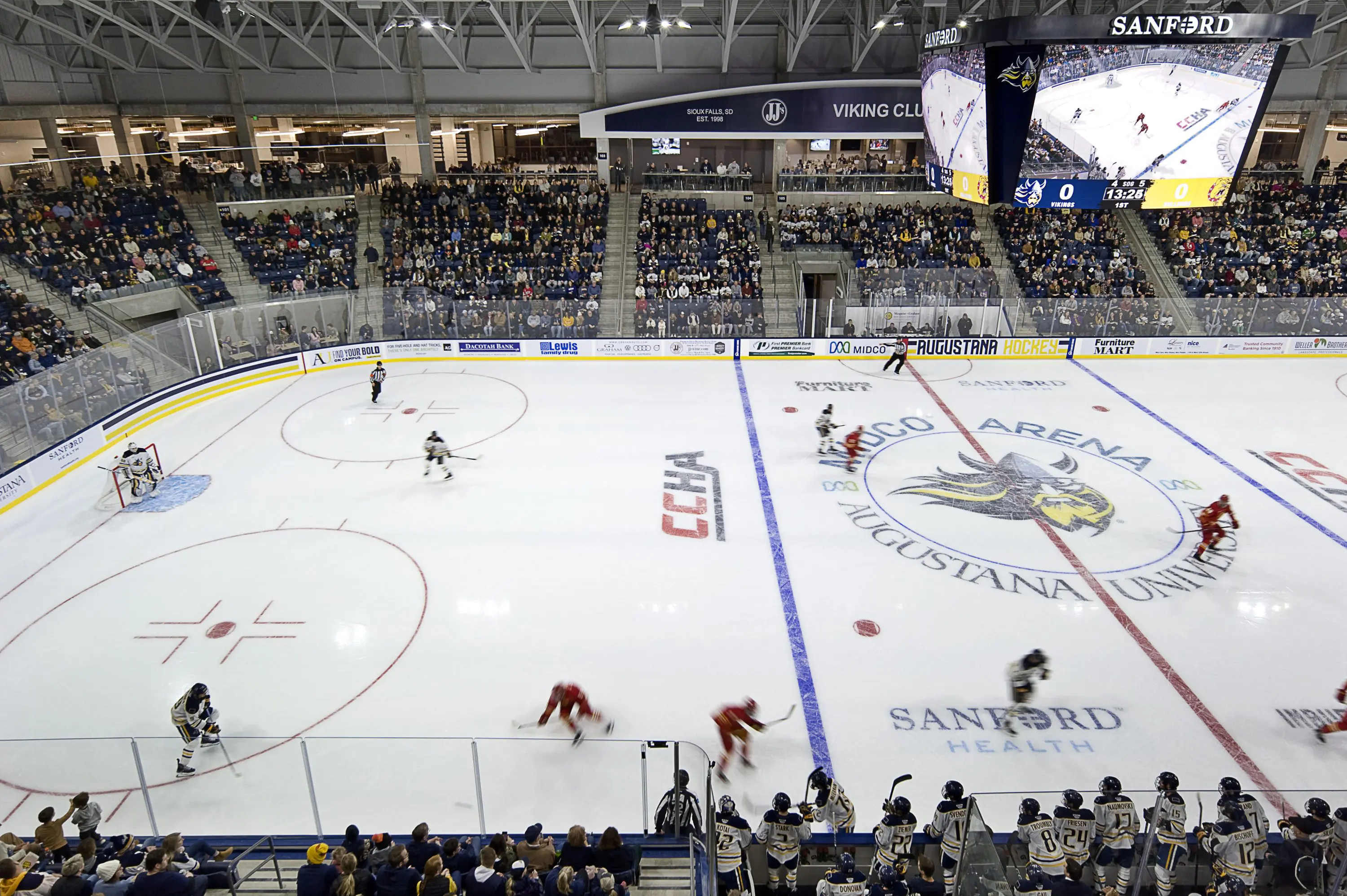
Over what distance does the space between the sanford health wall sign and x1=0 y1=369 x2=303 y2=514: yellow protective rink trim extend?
48.1ft

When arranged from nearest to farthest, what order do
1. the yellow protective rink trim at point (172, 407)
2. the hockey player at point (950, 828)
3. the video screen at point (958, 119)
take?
1. the hockey player at point (950, 828)
2. the video screen at point (958, 119)
3. the yellow protective rink trim at point (172, 407)

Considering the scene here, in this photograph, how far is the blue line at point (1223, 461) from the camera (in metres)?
13.3

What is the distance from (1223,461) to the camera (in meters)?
15.9

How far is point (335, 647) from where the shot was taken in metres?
10.4

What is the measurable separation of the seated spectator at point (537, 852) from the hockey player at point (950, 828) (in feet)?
10.0

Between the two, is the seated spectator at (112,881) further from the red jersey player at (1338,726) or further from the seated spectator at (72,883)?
the red jersey player at (1338,726)

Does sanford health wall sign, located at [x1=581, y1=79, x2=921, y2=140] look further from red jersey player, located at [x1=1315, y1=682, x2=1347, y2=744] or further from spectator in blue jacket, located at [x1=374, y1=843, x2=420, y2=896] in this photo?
spectator in blue jacket, located at [x1=374, y1=843, x2=420, y2=896]

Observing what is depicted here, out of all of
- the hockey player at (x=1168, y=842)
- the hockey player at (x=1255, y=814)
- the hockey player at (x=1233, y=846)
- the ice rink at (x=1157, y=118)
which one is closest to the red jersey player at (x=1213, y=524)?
the ice rink at (x=1157, y=118)

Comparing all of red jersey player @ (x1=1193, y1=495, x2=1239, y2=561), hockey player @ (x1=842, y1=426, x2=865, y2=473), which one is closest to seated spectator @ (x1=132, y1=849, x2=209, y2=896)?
hockey player @ (x1=842, y1=426, x2=865, y2=473)

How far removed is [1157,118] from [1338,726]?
29.1ft

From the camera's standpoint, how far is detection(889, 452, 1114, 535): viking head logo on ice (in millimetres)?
13773

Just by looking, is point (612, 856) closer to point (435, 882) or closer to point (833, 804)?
point (435, 882)

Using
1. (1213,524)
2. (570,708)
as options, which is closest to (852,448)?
(1213,524)

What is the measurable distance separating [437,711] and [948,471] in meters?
10.5
